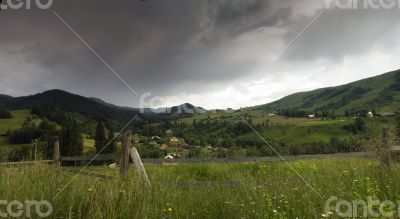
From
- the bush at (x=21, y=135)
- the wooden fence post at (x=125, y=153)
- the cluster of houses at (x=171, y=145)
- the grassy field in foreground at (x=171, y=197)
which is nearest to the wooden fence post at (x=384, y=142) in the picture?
the grassy field in foreground at (x=171, y=197)

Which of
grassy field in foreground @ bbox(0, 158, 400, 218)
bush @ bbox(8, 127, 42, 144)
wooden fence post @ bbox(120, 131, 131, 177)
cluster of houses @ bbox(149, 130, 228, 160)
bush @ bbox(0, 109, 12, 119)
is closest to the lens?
grassy field in foreground @ bbox(0, 158, 400, 218)

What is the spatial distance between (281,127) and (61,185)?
171 m

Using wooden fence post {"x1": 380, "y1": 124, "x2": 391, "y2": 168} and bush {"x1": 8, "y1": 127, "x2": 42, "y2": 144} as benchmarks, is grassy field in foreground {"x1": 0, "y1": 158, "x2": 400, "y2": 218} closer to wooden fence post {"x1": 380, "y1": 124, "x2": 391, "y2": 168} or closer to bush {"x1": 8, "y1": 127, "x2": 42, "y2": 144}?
wooden fence post {"x1": 380, "y1": 124, "x2": 391, "y2": 168}

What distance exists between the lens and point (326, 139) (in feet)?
468

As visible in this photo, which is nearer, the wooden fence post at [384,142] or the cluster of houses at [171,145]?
the wooden fence post at [384,142]

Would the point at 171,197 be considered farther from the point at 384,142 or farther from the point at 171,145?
the point at 171,145

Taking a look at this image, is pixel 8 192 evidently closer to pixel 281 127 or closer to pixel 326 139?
pixel 326 139

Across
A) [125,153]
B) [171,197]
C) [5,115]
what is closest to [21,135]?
[5,115]

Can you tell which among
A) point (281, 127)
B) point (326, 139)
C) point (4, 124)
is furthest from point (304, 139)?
point (4, 124)

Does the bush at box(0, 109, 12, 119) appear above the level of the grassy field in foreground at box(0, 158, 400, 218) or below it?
above

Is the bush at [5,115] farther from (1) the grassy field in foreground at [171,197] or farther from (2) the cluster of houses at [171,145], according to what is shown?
(1) the grassy field in foreground at [171,197]

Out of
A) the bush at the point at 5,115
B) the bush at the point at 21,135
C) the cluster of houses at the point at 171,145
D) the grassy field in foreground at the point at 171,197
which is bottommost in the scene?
the grassy field in foreground at the point at 171,197

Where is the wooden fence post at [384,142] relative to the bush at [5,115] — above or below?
below

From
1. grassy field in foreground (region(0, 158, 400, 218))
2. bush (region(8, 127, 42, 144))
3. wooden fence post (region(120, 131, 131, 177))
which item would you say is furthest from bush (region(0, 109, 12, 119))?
grassy field in foreground (region(0, 158, 400, 218))
